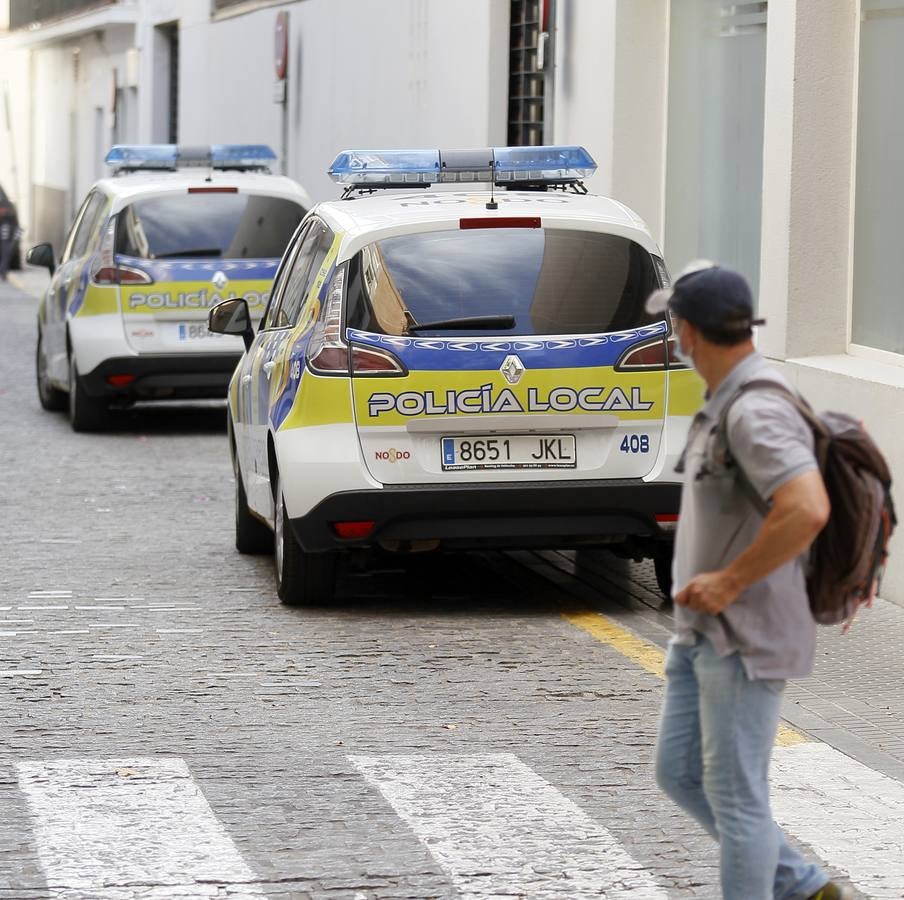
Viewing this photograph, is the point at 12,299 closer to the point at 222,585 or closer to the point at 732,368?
the point at 222,585

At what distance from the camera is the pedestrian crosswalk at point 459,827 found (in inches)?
214

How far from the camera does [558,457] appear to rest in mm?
8930

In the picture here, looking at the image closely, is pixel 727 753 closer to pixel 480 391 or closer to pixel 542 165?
Result: pixel 480 391

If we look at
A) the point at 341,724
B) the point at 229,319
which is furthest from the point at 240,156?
the point at 341,724

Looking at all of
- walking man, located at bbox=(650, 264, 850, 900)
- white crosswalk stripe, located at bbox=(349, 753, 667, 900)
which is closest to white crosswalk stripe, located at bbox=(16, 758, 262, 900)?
white crosswalk stripe, located at bbox=(349, 753, 667, 900)

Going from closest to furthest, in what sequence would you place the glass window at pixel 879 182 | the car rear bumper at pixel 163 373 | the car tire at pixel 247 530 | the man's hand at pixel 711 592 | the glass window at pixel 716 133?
1. the man's hand at pixel 711 592
2. the glass window at pixel 879 182
3. the car tire at pixel 247 530
4. the glass window at pixel 716 133
5. the car rear bumper at pixel 163 373

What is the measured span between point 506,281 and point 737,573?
188 inches

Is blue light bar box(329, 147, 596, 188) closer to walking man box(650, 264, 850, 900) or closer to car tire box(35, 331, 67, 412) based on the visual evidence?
walking man box(650, 264, 850, 900)

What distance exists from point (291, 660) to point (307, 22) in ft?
57.3

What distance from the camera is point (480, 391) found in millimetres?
8797

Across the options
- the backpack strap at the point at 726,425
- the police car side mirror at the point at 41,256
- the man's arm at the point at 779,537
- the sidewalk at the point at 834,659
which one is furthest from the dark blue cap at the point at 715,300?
the police car side mirror at the point at 41,256

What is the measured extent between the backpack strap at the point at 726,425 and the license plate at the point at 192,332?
11672 millimetres

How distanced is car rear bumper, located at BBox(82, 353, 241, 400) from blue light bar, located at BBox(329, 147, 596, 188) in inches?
231

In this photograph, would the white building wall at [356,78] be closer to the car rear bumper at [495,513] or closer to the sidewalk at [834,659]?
the sidewalk at [834,659]
